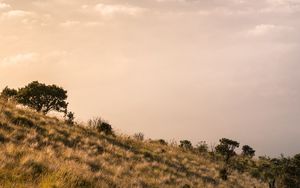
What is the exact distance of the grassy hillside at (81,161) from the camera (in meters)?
15.0

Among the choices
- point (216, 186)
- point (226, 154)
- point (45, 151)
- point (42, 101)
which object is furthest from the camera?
point (226, 154)

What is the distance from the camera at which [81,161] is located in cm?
2130

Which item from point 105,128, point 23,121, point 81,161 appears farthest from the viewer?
point 105,128

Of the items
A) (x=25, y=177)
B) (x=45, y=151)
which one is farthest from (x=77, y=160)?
(x=25, y=177)

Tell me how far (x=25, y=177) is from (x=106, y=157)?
11.4 m

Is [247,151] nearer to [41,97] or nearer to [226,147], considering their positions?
[226,147]

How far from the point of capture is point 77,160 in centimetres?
2148

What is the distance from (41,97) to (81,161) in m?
25.1

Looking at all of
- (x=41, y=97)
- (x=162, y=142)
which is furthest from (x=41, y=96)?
(x=162, y=142)

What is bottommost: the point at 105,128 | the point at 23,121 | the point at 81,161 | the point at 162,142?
the point at 81,161

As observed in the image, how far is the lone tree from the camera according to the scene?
144 ft

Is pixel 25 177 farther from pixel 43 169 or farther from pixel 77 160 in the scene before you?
pixel 77 160

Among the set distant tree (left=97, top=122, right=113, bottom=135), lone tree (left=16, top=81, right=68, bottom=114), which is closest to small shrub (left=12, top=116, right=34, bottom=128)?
distant tree (left=97, top=122, right=113, bottom=135)

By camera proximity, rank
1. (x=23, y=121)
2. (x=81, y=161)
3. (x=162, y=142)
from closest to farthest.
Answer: (x=81, y=161) < (x=23, y=121) < (x=162, y=142)
